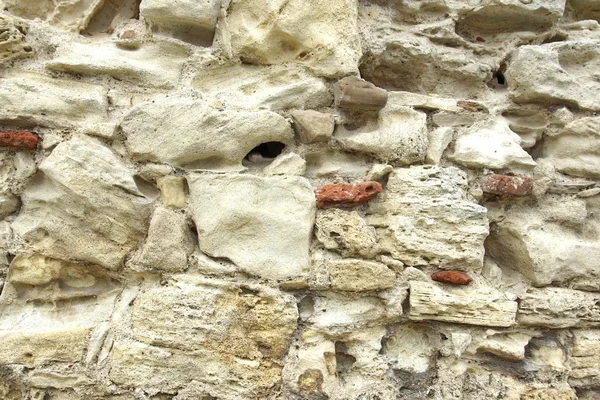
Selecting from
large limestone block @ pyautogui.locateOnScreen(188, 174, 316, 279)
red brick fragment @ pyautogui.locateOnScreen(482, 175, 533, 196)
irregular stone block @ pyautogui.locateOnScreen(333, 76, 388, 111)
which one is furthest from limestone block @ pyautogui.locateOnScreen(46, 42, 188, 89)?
red brick fragment @ pyautogui.locateOnScreen(482, 175, 533, 196)

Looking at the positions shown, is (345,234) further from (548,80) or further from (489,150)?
(548,80)

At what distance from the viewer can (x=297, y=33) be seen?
1435mm

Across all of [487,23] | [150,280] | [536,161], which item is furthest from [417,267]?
[487,23]

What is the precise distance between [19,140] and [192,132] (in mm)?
476

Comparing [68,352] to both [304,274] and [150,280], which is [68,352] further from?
[304,274]

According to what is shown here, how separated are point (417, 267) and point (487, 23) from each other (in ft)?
3.21

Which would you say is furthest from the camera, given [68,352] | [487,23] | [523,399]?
[487,23]

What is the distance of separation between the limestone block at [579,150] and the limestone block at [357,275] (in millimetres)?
755

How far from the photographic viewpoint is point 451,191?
1.40 m

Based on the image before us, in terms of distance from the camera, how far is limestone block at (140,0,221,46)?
1.39 metres

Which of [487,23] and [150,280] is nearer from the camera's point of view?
[150,280]

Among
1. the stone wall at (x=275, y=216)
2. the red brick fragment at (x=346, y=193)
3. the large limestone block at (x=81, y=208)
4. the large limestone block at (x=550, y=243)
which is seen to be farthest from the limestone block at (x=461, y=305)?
the large limestone block at (x=81, y=208)

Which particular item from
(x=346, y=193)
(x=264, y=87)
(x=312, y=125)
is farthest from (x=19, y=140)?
(x=346, y=193)

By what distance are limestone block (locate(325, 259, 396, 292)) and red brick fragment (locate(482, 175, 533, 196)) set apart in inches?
17.8
